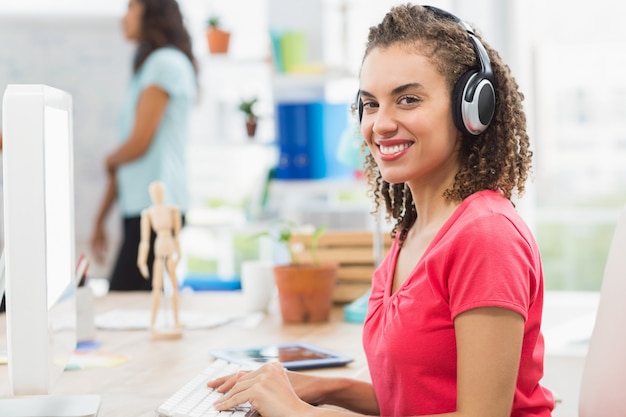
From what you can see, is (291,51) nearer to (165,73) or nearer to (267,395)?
(165,73)

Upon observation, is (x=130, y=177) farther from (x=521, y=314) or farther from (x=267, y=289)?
(x=521, y=314)

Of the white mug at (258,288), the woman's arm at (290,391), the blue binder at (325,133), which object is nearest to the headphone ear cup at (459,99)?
the woman's arm at (290,391)

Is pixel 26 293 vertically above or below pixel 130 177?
below

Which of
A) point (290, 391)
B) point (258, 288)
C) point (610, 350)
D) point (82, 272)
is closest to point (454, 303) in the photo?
point (290, 391)

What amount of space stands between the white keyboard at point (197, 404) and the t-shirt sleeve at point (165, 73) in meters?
1.87

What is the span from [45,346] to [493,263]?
505 millimetres

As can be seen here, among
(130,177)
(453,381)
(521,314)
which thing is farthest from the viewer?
(130,177)

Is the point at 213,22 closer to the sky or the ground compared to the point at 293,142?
closer to the sky

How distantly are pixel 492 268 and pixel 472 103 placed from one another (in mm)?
232

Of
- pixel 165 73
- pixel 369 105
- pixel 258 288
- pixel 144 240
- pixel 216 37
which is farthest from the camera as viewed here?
pixel 216 37

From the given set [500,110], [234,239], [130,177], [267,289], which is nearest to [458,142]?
[500,110]

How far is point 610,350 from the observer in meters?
1.32

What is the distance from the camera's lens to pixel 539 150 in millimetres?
3371

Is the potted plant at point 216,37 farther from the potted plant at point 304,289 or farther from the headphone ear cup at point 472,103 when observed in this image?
the headphone ear cup at point 472,103
